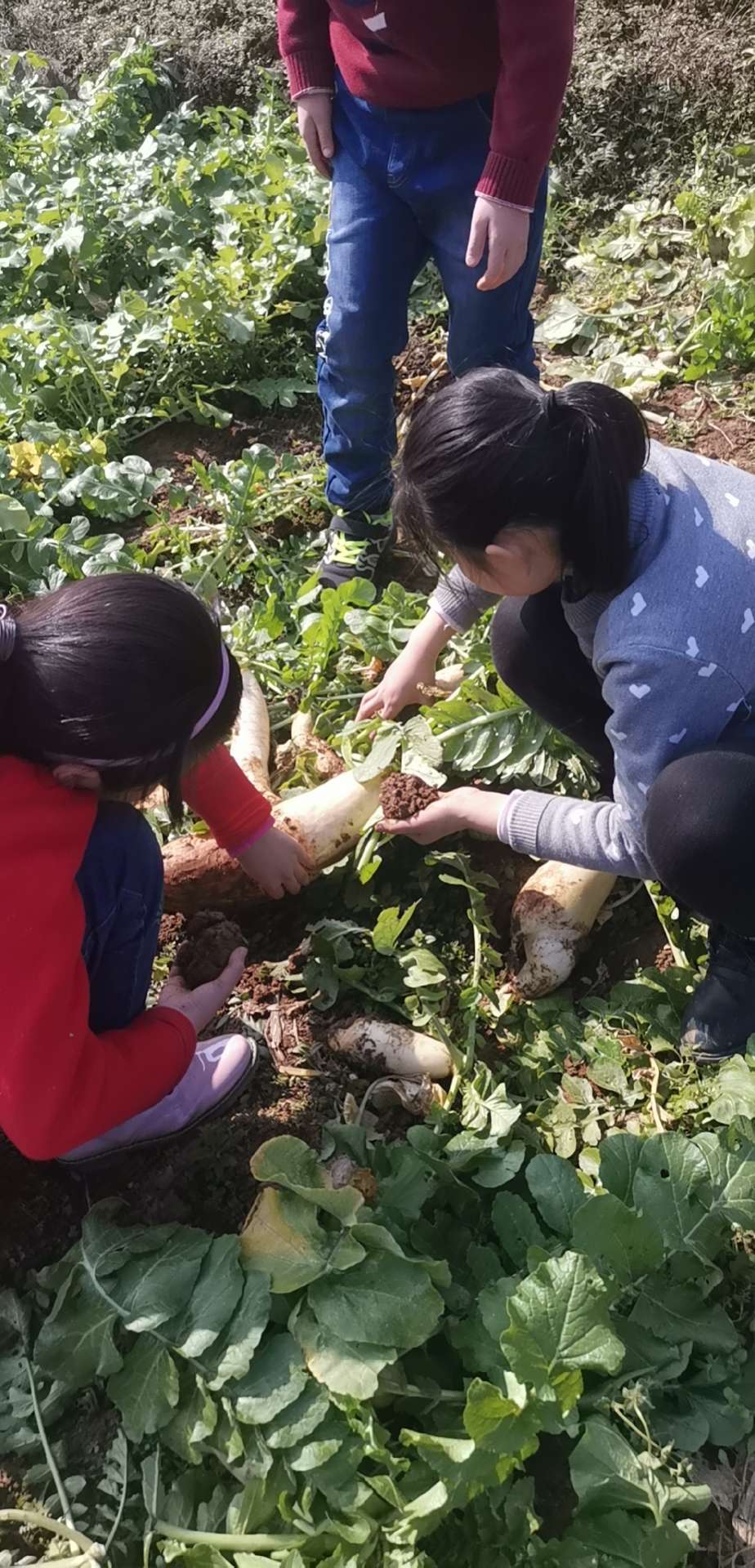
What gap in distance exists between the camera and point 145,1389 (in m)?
1.41

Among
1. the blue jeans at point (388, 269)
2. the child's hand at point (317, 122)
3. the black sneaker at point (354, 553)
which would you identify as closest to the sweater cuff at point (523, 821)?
the black sneaker at point (354, 553)

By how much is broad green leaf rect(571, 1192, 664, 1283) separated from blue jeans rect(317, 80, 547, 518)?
1.69 metres

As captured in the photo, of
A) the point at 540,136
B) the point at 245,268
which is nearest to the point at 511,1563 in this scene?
the point at 540,136

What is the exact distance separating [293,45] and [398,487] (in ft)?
4.35

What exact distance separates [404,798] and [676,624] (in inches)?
22.7

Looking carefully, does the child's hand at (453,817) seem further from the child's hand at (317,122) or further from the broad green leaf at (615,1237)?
the child's hand at (317,122)

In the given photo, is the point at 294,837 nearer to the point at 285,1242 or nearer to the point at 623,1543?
the point at 285,1242

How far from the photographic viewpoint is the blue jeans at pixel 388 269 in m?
2.13

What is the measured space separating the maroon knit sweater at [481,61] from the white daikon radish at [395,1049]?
4.81 ft

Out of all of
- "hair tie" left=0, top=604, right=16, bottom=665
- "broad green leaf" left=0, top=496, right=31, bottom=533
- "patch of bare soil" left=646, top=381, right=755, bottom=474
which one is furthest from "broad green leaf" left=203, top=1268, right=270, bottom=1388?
"patch of bare soil" left=646, top=381, right=755, bottom=474

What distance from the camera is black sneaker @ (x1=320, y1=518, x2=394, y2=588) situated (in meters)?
2.55

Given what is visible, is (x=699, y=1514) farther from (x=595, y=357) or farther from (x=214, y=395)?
(x=214, y=395)

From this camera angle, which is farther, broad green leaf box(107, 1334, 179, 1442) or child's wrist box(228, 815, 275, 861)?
child's wrist box(228, 815, 275, 861)

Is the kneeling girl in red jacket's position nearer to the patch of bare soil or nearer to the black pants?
the black pants
